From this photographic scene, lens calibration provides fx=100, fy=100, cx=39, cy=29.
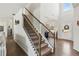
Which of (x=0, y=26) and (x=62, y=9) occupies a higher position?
(x=62, y=9)

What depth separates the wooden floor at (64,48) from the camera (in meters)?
1.66

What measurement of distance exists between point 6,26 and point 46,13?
2.29 feet

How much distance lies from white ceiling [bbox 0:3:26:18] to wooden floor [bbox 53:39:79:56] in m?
0.87

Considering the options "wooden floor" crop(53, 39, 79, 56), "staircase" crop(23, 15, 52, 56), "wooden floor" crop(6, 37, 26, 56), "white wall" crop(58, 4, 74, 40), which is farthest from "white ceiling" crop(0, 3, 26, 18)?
"wooden floor" crop(53, 39, 79, 56)

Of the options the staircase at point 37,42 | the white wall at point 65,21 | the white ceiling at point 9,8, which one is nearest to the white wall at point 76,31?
the white wall at point 65,21

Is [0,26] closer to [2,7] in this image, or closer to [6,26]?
[6,26]

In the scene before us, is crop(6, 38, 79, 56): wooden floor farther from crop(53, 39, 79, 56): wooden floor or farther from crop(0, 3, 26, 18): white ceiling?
crop(0, 3, 26, 18): white ceiling

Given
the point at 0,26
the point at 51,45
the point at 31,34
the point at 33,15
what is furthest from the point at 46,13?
the point at 0,26

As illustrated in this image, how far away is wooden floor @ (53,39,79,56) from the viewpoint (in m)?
1.66

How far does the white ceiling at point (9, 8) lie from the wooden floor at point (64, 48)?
2.86 ft

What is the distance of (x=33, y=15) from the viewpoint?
1673mm

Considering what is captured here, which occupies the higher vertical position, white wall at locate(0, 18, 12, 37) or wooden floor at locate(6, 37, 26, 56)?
white wall at locate(0, 18, 12, 37)

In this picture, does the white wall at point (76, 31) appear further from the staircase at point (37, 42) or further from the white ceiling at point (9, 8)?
the white ceiling at point (9, 8)

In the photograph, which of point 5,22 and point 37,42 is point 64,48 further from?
point 5,22
